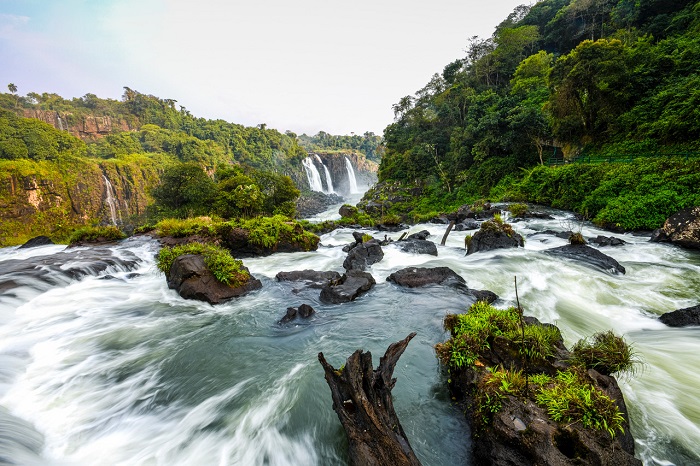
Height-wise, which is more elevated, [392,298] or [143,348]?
[143,348]

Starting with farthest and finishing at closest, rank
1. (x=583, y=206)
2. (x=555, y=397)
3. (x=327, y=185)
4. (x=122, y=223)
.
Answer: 1. (x=327, y=185)
2. (x=122, y=223)
3. (x=583, y=206)
4. (x=555, y=397)

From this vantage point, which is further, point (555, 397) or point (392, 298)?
point (392, 298)

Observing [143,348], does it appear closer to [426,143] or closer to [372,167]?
[426,143]

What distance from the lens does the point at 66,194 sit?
46438mm

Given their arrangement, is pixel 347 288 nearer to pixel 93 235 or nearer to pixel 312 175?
pixel 93 235

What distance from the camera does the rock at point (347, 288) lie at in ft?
31.1

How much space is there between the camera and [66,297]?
10.2 m

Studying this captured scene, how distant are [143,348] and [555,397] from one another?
864cm

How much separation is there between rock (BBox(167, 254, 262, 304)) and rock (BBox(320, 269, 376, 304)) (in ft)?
10.6

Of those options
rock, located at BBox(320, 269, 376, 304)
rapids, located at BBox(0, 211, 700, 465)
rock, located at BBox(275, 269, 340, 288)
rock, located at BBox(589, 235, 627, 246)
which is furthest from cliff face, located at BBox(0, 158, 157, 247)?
rock, located at BBox(589, 235, 627, 246)

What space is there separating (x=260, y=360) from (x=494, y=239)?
40.3ft

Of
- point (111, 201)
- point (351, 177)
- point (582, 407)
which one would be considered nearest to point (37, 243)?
point (582, 407)

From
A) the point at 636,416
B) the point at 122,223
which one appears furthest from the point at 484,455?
the point at 122,223

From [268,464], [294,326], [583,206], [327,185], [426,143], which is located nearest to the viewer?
[268,464]
